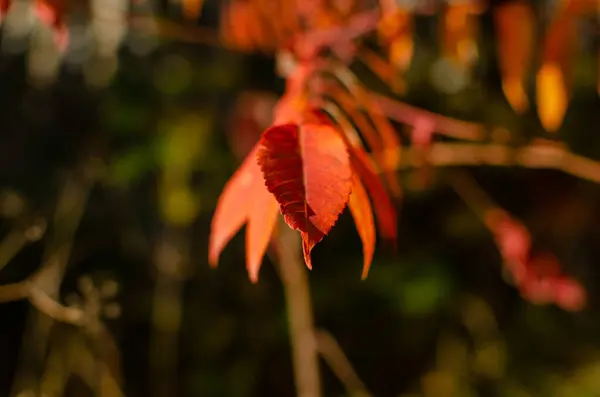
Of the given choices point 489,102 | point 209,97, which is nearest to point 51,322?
point 209,97

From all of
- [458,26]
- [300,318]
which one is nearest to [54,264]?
[300,318]

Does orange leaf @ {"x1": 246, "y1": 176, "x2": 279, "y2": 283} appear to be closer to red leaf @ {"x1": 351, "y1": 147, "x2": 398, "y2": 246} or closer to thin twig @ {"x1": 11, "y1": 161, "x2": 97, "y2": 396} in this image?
red leaf @ {"x1": 351, "y1": 147, "x2": 398, "y2": 246}

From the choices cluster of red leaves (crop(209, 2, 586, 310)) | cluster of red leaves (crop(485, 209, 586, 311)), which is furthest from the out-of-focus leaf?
cluster of red leaves (crop(485, 209, 586, 311))

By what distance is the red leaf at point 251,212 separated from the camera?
1.23ft

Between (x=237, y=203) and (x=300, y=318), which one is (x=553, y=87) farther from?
(x=300, y=318)

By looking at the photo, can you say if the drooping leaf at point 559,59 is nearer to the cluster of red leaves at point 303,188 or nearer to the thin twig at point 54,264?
the cluster of red leaves at point 303,188

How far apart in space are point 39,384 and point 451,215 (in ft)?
3.04

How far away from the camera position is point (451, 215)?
1451 mm

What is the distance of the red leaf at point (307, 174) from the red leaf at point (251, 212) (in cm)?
4

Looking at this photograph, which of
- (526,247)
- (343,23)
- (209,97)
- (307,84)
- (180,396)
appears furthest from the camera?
(209,97)

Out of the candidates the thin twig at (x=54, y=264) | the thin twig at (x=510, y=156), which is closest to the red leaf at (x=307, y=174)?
the thin twig at (x=510, y=156)

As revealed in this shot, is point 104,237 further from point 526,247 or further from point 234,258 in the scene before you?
point 526,247

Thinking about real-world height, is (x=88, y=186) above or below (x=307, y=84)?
above

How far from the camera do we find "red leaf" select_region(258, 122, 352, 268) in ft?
0.96
